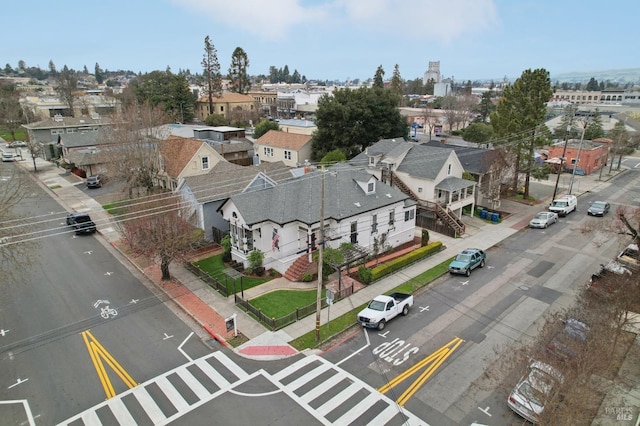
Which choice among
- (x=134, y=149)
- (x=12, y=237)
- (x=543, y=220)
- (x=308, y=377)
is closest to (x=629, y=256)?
(x=543, y=220)

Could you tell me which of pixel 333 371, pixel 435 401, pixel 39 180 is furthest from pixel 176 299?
pixel 39 180

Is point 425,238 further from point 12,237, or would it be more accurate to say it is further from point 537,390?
point 12,237

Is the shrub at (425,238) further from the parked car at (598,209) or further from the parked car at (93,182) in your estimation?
the parked car at (93,182)

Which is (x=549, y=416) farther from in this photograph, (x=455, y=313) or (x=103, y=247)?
(x=103, y=247)

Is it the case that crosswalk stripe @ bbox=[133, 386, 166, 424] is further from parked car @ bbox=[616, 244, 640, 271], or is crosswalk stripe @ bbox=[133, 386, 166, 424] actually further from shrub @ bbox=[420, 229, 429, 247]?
parked car @ bbox=[616, 244, 640, 271]

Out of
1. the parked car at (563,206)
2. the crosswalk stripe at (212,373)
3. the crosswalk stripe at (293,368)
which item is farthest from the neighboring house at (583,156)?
the crosswalk stripe at (212,373)
